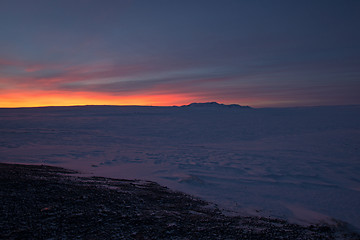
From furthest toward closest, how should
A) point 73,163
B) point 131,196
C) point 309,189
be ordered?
point 73,163
point 309,189
point 131,196

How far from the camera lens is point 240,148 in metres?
14.5

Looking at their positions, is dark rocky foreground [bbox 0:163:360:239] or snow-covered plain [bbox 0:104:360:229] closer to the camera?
dark rocky foreground [bbox 0:163:360:239]

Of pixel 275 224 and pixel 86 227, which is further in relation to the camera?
pixel 275 224

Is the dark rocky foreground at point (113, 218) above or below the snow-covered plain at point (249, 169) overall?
above

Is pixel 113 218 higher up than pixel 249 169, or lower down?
higher up

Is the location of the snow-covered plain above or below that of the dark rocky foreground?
below

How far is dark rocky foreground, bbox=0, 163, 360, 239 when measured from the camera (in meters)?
3.63

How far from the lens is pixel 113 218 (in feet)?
13.6

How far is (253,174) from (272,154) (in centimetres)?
403

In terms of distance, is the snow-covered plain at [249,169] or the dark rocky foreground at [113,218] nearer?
the dark rocky foreground at [113,218]

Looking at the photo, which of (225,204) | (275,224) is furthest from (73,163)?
(275,224)

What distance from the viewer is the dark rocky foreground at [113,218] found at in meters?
3.63

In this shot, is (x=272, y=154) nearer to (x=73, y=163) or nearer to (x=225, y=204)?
(x=225, y=204)

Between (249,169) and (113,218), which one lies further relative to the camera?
(249,169)
